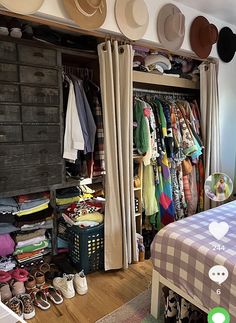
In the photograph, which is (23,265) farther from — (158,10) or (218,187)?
(158,10)

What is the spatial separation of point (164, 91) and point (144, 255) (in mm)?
1793

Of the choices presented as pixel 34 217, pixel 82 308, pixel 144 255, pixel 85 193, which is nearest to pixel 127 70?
pixel 85 193

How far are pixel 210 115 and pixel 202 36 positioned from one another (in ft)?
2.71

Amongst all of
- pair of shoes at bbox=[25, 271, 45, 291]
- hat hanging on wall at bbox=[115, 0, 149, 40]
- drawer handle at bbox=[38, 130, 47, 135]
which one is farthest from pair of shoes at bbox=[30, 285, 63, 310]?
hat hanging on wall at bbox=[115, 0, 149, 40]

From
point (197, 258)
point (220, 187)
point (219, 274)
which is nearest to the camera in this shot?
point (219, 274)

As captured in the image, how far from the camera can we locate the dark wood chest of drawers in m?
1.78

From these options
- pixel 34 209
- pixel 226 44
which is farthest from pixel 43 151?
pixel 226 44

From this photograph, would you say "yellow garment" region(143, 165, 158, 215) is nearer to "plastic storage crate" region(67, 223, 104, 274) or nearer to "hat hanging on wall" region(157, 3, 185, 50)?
"plastic storage crate" region(67, 223, 104, 274)

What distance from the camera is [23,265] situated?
2.07 metres

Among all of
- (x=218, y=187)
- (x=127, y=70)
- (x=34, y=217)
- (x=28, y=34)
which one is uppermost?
(x=28, y=34)

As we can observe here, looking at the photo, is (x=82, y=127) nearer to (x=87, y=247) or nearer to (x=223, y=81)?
(x=87, y=247)

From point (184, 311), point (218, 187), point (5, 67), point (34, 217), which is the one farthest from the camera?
point (34, 217)

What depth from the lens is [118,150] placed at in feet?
7.05

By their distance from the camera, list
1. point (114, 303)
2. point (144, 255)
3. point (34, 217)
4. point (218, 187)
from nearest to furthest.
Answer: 1. point (218, 187)
2. point (114, 303)
3. point (34, 217)
4. point (144, 255)
